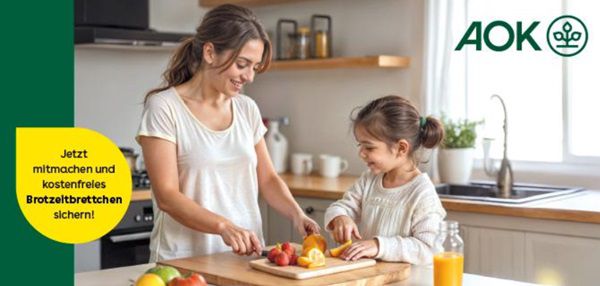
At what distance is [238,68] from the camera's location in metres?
2.68

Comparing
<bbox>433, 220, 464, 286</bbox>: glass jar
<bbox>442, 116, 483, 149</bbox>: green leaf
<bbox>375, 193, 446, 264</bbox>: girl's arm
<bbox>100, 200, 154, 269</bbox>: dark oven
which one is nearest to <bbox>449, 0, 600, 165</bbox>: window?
<bbox>442, 116, 483, 149</bbox>: green leaf

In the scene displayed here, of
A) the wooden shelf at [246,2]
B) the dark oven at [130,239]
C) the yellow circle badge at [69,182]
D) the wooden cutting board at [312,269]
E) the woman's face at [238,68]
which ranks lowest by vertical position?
the dark oven at [130,239]

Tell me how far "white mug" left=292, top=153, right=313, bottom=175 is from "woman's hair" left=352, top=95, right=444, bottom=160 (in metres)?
2.22

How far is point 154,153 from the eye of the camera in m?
2.64

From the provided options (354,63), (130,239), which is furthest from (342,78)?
(130,239)

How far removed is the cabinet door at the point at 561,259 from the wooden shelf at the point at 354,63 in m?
1.24

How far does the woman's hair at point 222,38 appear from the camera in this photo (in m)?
2.66

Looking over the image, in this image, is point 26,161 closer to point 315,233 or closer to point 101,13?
point 315,233

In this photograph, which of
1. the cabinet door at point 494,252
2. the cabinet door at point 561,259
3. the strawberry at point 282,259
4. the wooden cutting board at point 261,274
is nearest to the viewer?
the wooden cutting board at point 261,274

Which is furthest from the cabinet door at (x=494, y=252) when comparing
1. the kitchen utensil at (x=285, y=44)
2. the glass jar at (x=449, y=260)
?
the kitchen utensil at (x=285, y=44)

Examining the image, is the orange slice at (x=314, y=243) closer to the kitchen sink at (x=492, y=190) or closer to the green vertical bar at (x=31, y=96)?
the green vertical bar at (x=31, y=96)

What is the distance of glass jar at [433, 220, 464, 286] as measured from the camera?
2.24 metres

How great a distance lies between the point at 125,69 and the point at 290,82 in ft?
2.94

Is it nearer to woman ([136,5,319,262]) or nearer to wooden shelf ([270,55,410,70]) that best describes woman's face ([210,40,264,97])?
woman ([136,5,319,262])
